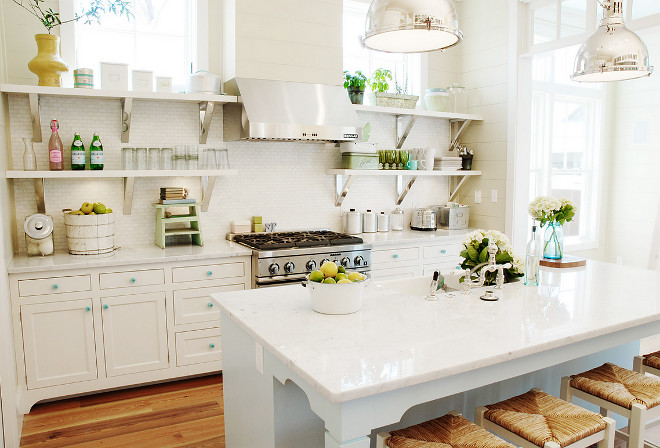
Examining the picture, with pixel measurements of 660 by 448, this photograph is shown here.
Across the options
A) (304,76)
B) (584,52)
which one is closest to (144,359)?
(304,76)

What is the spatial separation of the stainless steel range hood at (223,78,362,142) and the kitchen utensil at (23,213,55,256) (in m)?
1.47

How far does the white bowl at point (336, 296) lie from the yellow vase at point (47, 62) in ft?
8.12

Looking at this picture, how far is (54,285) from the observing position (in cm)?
326

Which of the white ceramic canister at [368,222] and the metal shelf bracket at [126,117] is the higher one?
the metal shelf bracket at [126,117]

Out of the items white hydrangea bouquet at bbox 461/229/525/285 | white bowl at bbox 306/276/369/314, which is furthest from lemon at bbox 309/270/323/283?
white hydrangea bouquet at bbox 461/229/525/285

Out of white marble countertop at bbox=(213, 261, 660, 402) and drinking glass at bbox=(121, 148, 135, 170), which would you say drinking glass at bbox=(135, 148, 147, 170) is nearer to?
drinking glass at bbox=(121, 148, 135, 170)

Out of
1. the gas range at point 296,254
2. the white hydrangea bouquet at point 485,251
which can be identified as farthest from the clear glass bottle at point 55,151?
the white hydrangea bouquet at point 485,251

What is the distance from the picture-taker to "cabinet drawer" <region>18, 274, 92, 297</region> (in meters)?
3.19

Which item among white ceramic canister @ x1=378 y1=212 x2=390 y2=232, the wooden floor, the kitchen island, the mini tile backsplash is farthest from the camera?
white ceramic canister @ x1=378 y1=212 x2=390 y2=232

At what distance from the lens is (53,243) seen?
3783 millimetres

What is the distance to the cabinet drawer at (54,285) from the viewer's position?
126 inches

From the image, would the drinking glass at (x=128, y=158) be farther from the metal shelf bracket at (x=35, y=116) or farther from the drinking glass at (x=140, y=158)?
the metal shelf bracket at (x=35, y=116)

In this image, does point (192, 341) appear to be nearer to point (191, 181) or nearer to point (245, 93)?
point (191, 181)

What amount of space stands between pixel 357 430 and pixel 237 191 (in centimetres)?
309
